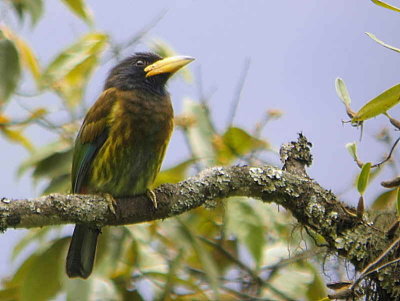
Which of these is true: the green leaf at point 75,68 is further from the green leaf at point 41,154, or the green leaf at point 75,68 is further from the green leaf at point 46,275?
the green leaf at point 46,275

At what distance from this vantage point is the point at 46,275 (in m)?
3.04

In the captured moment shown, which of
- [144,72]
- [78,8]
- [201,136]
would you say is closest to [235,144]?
[201,136]

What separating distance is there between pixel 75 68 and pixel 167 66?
0.50 meters

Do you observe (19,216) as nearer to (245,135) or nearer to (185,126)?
(245,135)

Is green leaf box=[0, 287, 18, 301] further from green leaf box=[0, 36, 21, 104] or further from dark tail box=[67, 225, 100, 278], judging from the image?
green leaf box=[0, 36, 21, 104]

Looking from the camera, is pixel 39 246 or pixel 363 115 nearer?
pixel 363 115

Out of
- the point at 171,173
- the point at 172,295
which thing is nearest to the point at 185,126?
the point at 171,173

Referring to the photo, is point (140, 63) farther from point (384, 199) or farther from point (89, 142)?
point (384, 199)

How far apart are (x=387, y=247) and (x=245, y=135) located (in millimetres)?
971

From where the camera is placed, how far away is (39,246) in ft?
10.5

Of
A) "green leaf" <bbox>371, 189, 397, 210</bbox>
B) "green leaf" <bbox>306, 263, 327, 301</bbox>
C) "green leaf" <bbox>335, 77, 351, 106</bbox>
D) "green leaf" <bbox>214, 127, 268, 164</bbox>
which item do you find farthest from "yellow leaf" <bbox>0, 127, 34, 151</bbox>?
"green leaf" <bbox>335, 77, 351, 106</bbox>

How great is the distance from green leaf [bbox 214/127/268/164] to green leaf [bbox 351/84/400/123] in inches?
41.3

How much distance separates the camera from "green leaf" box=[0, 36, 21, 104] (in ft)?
9.15

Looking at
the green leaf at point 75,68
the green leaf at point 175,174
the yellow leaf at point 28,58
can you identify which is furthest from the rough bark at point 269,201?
the yellow leaf at point 28,58
